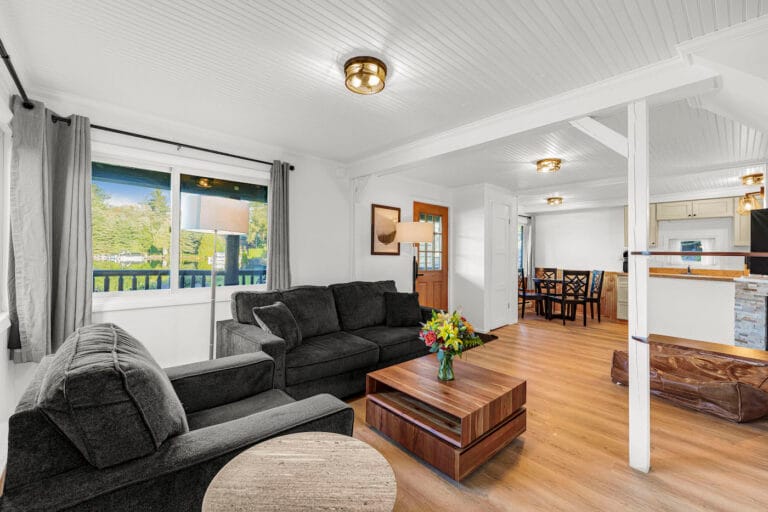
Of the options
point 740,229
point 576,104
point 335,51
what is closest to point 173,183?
point 335,51

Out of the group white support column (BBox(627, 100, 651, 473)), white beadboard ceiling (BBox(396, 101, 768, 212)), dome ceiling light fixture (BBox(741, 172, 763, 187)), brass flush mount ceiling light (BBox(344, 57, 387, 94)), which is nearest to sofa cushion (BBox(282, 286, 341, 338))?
white beadboard ceiling (BBox(396, 101, 768, 212))

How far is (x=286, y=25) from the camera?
176 cm

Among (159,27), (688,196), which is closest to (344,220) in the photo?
(159,27)

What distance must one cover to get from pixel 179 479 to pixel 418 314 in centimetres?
293

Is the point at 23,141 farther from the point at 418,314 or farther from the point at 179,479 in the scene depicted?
the point at 418,314

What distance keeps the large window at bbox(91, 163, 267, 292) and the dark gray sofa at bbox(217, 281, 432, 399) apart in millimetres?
678

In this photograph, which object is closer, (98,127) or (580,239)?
(98,127)

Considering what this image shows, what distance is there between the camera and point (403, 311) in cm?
374

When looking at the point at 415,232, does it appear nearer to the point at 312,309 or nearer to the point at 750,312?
the point at 312,309

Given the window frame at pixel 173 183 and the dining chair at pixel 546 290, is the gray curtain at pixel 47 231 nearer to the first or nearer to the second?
the window frame at pixel 173 183

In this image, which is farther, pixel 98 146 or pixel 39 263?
pixel 98 146

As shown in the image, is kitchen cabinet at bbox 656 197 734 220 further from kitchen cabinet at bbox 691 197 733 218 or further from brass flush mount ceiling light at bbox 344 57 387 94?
brass flush mount ceiling light at bbox 344 57 387 94

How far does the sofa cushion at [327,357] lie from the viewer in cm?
256

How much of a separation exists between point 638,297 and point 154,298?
3.79 meters
